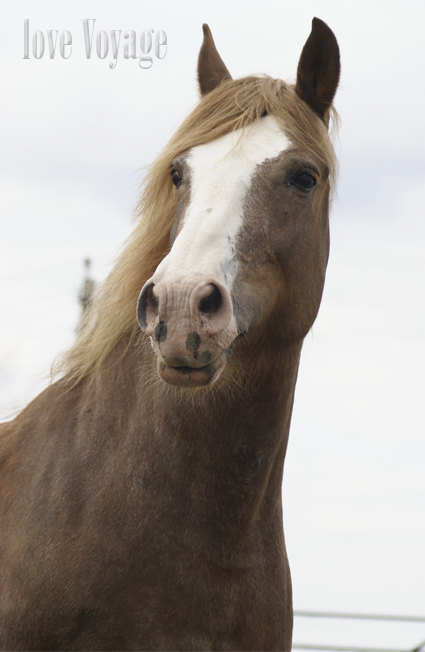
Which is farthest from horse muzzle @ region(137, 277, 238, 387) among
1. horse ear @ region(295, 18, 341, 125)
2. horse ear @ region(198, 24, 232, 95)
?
horse ear @ region(198, 24, 232, 95)

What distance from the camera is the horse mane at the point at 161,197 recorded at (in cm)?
349

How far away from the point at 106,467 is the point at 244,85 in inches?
72.0

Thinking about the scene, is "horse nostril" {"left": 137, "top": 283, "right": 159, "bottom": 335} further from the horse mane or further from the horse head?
the horse mane

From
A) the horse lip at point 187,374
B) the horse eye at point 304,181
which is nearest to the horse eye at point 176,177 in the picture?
the horse eye at point 304,181

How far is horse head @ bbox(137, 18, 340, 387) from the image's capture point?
8.82 ft

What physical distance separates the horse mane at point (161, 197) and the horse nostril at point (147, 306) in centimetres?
82

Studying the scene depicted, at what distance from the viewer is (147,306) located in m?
2.77

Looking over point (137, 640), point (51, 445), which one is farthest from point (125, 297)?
point (137, 640)

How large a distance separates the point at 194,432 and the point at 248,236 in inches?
33.2

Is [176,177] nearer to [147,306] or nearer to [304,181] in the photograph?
[304,181]

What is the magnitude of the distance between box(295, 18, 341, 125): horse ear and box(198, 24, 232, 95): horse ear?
19.1 inches

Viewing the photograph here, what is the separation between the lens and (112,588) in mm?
3131

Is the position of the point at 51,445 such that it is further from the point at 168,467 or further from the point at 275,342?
the point at 275,342

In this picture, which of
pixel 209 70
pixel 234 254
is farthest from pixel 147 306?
pixel 209 70
